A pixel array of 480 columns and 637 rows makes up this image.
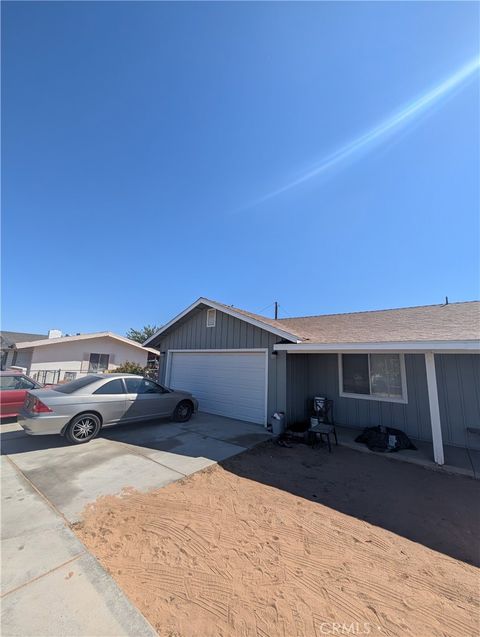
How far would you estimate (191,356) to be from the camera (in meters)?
10.3

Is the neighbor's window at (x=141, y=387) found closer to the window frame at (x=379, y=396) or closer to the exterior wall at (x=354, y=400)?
the exterior wall at (x=354, y=400)

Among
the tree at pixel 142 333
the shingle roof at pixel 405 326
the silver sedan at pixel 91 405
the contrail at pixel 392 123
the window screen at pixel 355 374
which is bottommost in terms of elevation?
the silver sedan at pixel 91 405

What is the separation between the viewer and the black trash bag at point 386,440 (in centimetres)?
608

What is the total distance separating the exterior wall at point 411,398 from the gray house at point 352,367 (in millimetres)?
21

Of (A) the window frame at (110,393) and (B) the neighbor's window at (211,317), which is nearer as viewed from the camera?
(A) the window frame at (110,393)

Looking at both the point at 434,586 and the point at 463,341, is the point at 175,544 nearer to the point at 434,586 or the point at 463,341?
the point at 434,586

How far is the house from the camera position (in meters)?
16.2

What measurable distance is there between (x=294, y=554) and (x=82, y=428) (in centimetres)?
527

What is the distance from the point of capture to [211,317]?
9688mm

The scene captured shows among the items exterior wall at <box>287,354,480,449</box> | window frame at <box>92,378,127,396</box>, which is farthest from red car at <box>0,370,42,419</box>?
exterior wall at <box>287,354,480,449</box>

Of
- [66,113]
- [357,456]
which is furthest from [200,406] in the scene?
[66,113]

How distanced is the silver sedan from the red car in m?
2.67

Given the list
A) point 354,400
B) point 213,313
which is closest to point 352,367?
point 354,400
